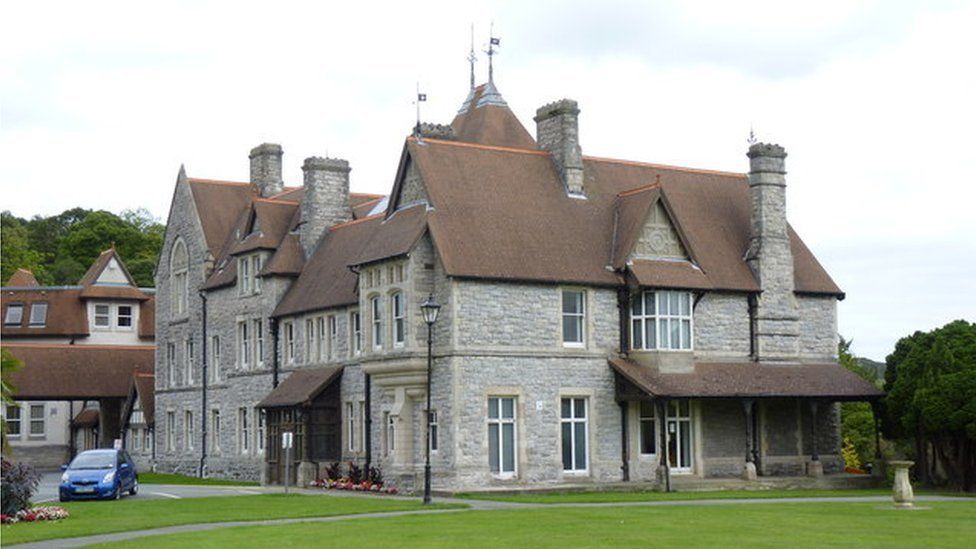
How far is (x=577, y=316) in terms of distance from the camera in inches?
1641

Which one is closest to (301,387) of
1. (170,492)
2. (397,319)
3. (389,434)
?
(389,434)

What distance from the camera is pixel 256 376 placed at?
52469 millimetres

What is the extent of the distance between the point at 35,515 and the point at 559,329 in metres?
16.8

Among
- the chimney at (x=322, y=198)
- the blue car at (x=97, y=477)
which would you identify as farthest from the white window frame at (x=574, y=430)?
the chimney at (x=322, y=198)

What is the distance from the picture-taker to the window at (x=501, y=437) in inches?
1566

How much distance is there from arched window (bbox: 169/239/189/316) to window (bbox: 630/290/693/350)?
78.7 ft

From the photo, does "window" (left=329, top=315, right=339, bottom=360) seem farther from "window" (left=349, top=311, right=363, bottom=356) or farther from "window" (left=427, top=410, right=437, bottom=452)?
"window" (left=427, top=410, right=437, bottom=452)

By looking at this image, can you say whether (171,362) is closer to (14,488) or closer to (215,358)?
(215,358)

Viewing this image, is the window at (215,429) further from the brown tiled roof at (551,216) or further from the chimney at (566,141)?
the chimney at (566,141)

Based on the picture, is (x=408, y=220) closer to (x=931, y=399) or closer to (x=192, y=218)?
(x=931, y=399)

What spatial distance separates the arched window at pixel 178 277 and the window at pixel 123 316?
61.2ft

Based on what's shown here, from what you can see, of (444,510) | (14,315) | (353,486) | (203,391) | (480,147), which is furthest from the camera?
(14,315)

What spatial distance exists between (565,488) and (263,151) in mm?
26386

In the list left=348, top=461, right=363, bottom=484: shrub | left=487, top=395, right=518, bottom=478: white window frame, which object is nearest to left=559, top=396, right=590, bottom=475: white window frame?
left=487, top=395, right=518, bottom=478: white window frame
